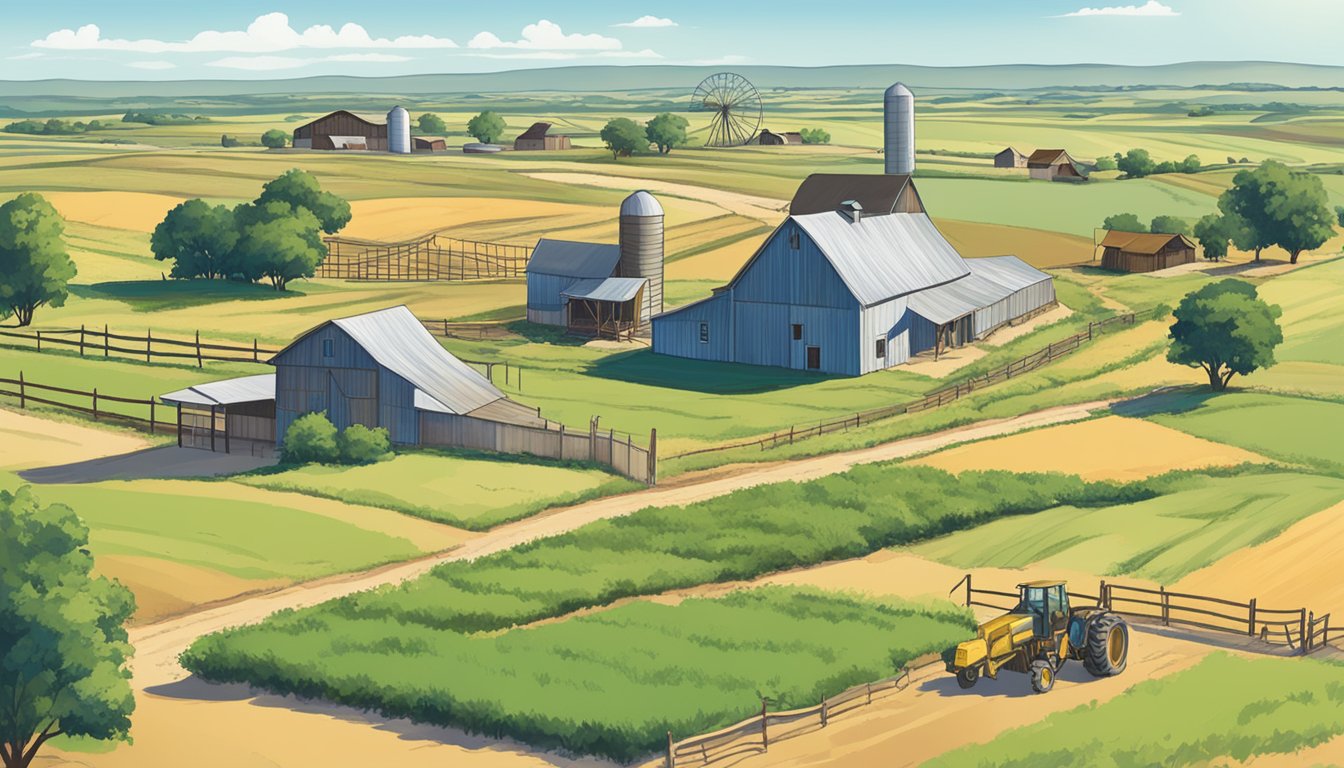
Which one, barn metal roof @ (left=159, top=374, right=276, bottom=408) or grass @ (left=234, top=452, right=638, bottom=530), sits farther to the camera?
barn metal roof @ (left=159, top=374, right=276, bottom=408)

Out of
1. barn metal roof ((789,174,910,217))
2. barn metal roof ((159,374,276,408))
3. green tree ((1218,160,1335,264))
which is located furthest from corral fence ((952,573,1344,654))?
green tree ((1218,160,1335,264))

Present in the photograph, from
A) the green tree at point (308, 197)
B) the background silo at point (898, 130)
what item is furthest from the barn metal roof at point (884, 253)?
the green tree at point (308, 197)

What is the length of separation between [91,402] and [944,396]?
35222mm

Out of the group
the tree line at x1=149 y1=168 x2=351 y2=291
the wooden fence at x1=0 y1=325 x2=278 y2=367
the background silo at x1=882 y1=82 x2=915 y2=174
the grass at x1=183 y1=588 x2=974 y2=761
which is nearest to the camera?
the grass at x1=183 y1=588 x2=974 y2=761

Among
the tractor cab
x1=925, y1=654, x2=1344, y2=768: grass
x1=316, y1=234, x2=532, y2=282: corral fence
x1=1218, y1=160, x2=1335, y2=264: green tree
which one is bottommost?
x1=925, y1=654, x2=1344, y2=768: grass

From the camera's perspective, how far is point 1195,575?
50.2 m

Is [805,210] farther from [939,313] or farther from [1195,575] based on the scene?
[1195,575]

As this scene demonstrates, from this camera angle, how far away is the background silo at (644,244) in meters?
96.7

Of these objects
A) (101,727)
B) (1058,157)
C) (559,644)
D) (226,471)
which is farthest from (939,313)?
(1058,157)

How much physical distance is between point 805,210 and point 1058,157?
262ft

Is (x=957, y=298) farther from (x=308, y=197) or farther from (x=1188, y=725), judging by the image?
(x=1188, y=725)

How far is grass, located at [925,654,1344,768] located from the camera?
3547 centimetres

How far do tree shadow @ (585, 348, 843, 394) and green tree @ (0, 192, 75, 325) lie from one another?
29446 millimetres

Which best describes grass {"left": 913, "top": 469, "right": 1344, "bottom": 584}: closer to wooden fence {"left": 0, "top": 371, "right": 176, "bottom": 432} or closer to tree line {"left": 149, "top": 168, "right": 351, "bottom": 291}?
wooden fence {"left": 0, "top": 371, "right": 176, "bottom": 432}
